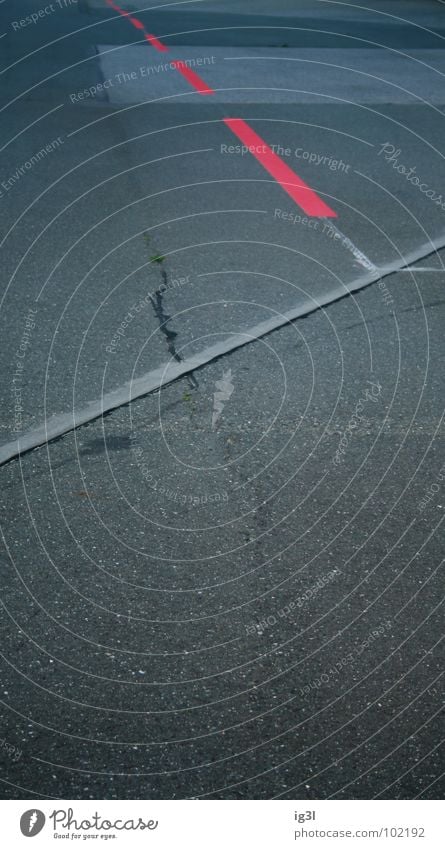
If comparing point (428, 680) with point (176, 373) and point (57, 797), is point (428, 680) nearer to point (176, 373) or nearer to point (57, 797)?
point (57, 797)

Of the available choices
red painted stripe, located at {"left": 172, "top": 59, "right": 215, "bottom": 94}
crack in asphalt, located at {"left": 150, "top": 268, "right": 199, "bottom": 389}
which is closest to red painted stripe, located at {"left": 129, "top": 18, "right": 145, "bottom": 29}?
red painted stripe, located at {"left": 172, "top": 59, "right": 215, "bottom": 94}

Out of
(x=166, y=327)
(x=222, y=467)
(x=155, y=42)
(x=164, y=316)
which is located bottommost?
(x=222, y=467)

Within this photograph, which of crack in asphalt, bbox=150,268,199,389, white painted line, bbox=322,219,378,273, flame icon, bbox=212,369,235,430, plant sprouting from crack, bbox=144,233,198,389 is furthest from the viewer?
white painted line, bbox=322,219,378,273

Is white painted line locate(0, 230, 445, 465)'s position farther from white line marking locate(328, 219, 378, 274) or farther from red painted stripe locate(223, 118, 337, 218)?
red painted stripe locate(223, 118, 337, 218)

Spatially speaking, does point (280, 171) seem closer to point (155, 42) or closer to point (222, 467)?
point (222, 467)
